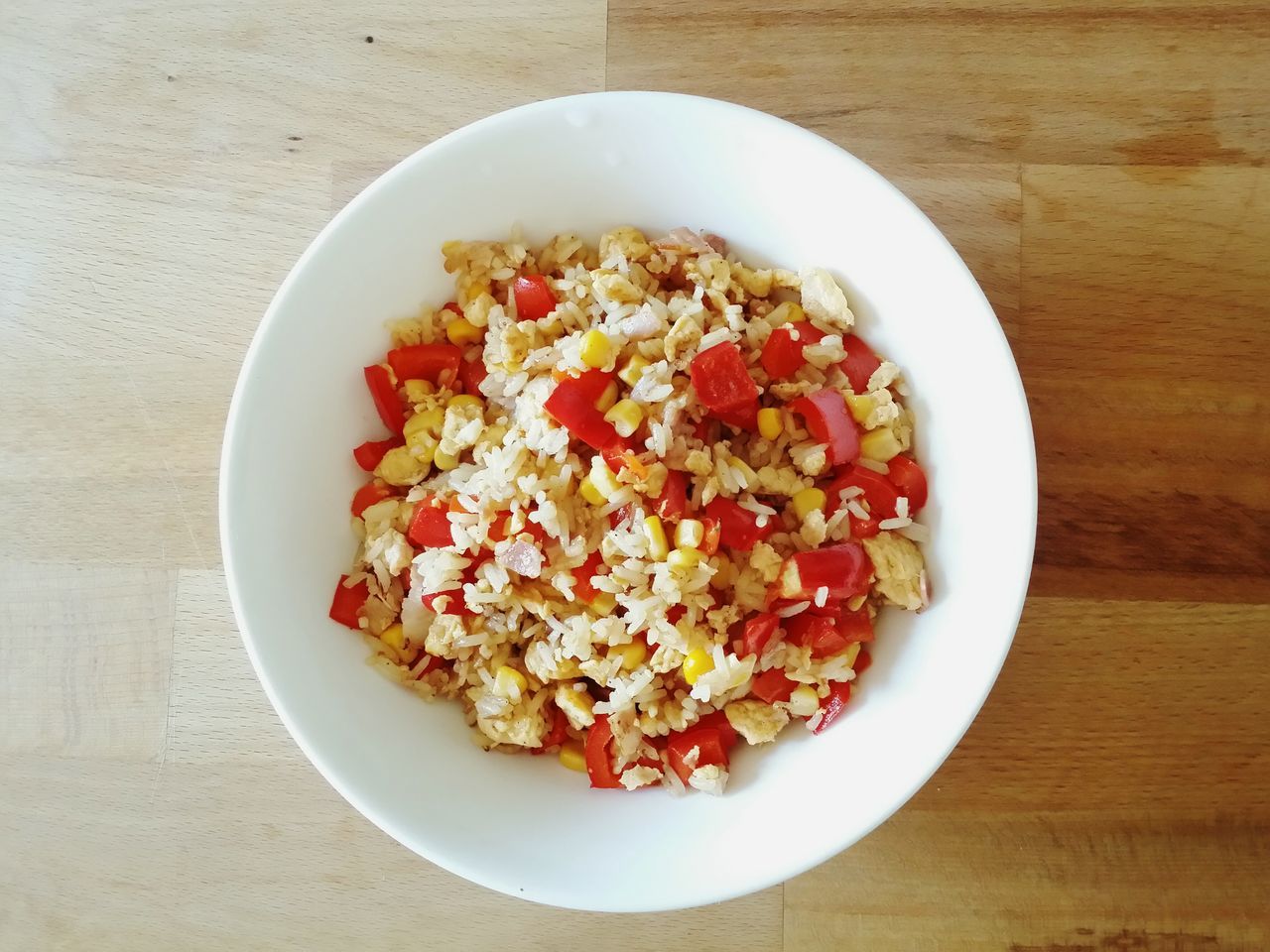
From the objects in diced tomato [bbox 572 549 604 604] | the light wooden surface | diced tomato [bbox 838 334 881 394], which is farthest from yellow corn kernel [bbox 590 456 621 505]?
the light wooden surface

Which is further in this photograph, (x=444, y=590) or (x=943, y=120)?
(x=943, y=120)

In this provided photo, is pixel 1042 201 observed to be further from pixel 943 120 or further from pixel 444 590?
pixel 444 590

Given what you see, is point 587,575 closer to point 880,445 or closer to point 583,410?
point 583,410

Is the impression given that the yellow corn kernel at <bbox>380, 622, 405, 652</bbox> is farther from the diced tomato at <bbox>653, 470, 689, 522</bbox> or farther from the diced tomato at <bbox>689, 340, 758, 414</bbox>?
the diced tomato at <bbox>689, 340, 758, 414</bbox>

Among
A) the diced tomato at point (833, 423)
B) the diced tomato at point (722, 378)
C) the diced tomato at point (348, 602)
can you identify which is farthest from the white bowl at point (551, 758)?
the diced tomato at point (722, 378)

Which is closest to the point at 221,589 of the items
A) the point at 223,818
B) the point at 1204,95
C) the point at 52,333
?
the point at 223,818

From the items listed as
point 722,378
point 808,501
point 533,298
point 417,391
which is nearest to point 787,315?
point 722,378
